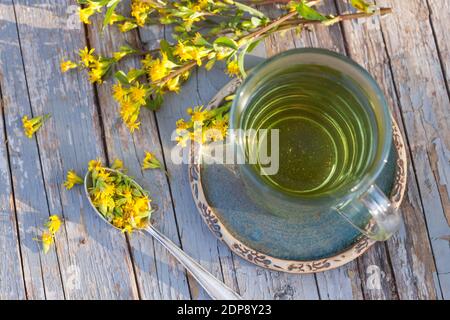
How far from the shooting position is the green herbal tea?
2.75 feet

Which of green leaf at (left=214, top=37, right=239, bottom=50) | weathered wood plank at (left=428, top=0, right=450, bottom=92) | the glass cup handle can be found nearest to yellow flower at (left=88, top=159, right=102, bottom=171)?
green leaf at (left=214, top=37, right=239, bottom=50)

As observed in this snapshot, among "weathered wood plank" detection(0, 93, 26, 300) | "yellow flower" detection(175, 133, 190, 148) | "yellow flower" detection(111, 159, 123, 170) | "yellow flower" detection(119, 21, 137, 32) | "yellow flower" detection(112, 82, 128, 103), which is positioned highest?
"yellow flower" detection(119, 21, 137, 32)

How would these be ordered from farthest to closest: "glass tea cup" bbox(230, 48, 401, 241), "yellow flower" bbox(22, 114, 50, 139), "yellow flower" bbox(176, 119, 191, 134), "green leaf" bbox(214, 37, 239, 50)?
1. "yellow flower" bbox(22, 114, 50, 139)
2. "yellow flower" bbox(176, 119, 191, 134)
3. "green leaf" bbox(214, 37, 239, 50)
4. "glass tea cup" bbox(230, 48, 401, 241)

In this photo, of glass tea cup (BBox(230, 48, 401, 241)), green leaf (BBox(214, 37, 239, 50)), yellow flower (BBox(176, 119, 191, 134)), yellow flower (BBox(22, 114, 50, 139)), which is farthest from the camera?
yellow flower (BBox(22, 114, 50, 139))

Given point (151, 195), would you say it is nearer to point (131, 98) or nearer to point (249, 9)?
point (131, 98)

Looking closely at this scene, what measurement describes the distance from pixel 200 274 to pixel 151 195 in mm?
174

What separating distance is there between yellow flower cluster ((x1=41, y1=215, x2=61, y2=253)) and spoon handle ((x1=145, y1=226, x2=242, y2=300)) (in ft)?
0.55

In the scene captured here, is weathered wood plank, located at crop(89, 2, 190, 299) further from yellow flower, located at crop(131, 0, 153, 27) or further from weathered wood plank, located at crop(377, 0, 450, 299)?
weathered wood plank, located at crop(377, 0, 450, 299)

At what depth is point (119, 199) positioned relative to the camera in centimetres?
A: 113

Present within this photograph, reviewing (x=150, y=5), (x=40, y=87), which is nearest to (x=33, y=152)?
(x=40, y=87)

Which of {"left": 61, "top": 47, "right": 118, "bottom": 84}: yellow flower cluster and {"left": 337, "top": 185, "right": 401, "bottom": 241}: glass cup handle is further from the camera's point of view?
{"left": 61, "top": 47, "right": 118, "bottom": 84}: yellow flower cluster

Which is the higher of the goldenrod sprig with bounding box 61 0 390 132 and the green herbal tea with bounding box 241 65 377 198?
the goldenrod sprig with bounding box 61 0 390 132

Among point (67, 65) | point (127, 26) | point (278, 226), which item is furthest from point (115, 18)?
point (278, 226)
